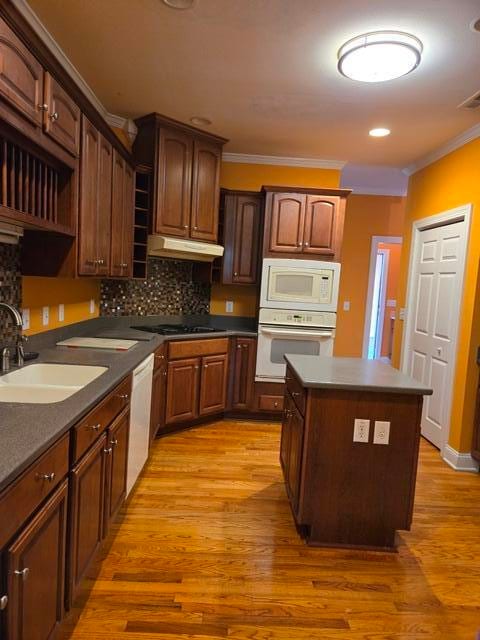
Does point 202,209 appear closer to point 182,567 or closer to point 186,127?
point 186,127

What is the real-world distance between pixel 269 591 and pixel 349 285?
4448 millimetres

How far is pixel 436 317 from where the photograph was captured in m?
3.67

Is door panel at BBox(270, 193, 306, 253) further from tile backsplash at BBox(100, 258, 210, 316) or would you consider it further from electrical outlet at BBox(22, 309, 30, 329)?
electrical outlet at BBox(22, 309, 30, 329)

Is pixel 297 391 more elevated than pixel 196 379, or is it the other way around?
pixel 297 391

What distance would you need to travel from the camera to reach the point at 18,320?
1.89m

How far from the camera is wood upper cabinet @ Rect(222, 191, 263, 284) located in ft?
13.2

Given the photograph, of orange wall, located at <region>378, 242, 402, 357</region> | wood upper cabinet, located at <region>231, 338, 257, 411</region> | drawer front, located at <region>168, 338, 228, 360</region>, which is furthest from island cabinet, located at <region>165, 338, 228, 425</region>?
orange wall, located at <region>378, 242, 402, 357</region>

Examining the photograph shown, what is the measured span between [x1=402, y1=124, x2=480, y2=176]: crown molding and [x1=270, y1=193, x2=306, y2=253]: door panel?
125 cm

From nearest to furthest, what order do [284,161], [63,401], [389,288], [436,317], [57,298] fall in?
[63,401]
[57,298]
[436,317]
[284,161]
[389,288]

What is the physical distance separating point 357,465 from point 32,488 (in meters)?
1.55

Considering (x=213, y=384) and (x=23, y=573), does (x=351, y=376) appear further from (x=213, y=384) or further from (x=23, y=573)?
(x=213, y=384)

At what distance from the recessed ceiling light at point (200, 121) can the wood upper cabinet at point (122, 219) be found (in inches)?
27.4

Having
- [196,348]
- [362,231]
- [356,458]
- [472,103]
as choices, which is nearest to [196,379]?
[196,348]

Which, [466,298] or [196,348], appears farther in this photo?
[196,348]
